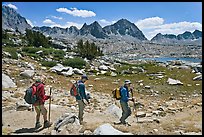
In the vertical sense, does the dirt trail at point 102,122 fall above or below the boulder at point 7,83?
below

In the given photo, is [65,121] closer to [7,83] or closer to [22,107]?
[22,107]

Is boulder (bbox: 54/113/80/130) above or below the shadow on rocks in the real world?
above

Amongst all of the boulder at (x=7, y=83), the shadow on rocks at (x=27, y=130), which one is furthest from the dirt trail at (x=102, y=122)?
the boulder at (x=7, y=83)

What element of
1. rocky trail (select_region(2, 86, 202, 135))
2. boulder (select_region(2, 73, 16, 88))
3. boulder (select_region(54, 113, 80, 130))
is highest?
boulder (select_region(2, 73, 16, 88))

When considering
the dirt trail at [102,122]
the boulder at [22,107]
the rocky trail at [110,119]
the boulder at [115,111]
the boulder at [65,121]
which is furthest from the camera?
the boulder at [115,111]

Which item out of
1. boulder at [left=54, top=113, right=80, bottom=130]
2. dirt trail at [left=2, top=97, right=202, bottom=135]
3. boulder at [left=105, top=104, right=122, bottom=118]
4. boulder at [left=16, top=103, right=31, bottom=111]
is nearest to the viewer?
boulder at [left=54, top=113, right=80, bottom=130]

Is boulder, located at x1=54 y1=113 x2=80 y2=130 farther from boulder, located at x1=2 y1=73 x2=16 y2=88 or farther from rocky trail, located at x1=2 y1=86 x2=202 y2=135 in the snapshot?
boulder, located at x1=2 y1=73 x2=16 y2=88

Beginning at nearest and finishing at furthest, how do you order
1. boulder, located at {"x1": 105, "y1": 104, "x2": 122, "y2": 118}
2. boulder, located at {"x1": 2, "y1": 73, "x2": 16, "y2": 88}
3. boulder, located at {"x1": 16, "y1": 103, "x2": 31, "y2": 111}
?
boulder, located at {"x1": 16, "y1": 103, "x2": 31, "y2": 111} < boulder, located at {"x1": 105, "y1": 104, "x2": 122, "y2": 118} < boulder, located at {"x1": 2, "y1": 73, "x2": 16, "y2": 88}

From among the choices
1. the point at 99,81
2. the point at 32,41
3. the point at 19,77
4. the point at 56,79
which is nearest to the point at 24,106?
the point at 19,77

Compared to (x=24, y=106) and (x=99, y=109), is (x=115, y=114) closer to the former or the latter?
(x=99, y=109)

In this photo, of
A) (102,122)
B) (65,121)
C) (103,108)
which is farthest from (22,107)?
(103,108)

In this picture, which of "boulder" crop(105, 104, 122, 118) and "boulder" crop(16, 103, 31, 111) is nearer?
"boulder" crop(16, 103, 31, 111)

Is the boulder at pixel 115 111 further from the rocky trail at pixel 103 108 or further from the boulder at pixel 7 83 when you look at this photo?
the boulder at pixel 7 83

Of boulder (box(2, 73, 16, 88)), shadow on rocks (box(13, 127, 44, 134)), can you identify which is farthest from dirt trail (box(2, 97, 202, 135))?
boulder (box(2, 73, 16, 88))
